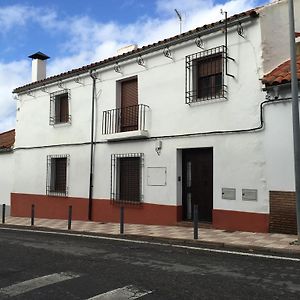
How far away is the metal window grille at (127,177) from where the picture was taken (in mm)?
14477

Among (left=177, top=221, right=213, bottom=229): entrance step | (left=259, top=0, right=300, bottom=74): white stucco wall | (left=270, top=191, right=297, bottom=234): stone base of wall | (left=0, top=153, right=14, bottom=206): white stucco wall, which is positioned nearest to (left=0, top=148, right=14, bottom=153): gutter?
(left=0, top=153, right=14, bottom=206): white stucco wall

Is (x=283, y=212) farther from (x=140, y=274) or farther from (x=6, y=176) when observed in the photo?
(x=6, y=176)

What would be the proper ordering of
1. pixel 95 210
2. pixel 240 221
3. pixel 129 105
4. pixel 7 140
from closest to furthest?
pixel 240 221 < pixel 129 105 < pixel 95 210 < pixel 7 140

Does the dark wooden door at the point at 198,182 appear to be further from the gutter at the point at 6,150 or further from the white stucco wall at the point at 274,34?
the gutter at the point at 6,150

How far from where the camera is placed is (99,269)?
722 centimetres

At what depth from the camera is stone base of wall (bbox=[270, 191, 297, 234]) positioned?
1038cm

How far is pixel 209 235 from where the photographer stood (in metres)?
10.8

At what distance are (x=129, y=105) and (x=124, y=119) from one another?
0.50m

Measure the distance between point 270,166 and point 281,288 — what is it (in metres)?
5.37

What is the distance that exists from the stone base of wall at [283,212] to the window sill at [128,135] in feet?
15.3

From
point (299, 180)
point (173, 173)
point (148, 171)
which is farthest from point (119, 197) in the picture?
point (299, 180)

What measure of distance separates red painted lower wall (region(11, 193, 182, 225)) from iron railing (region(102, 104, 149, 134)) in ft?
8.08

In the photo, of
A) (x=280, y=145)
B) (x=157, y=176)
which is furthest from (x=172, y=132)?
(x=280, y=145)

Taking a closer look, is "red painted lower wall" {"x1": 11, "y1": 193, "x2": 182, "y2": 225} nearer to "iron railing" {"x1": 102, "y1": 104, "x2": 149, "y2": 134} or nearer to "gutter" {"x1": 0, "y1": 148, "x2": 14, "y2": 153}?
"gutter" {"x1": 0, "y1": 148, "x2": 14, "y2": 153}
